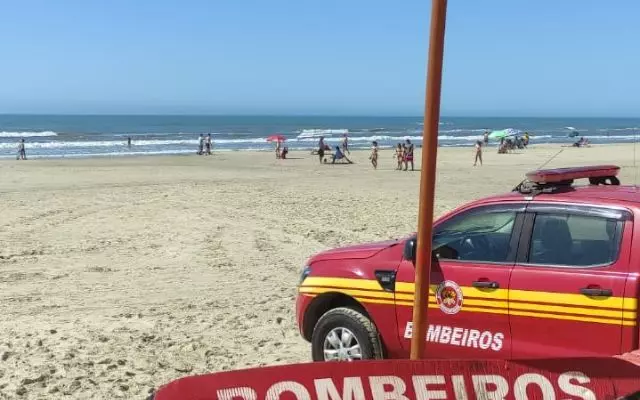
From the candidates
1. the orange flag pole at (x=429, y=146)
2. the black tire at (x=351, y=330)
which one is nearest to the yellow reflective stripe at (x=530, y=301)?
the black tire at (x=351, y=330)

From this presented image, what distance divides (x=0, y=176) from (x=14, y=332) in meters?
23.5

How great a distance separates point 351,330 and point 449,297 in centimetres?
91

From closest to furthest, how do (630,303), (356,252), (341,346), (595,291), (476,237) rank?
(630,303), (595,291), (476,237), (341,346), (356,252)

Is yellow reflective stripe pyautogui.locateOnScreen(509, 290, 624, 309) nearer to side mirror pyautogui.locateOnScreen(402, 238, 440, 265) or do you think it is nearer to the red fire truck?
the red fire truck

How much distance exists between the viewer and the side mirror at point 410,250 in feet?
16.6

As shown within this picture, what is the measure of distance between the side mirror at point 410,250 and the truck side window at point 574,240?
2.65ft

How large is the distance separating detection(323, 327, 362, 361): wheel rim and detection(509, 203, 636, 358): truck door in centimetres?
135

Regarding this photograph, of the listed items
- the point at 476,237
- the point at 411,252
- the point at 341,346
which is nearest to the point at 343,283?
the point at 341,346

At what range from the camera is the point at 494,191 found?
2241cm

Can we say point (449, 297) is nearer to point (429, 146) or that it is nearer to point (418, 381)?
A: point (418, 381)

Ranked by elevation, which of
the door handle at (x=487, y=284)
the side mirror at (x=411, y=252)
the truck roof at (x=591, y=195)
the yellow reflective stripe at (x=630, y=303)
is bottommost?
the door handle at (x=487, y=284)

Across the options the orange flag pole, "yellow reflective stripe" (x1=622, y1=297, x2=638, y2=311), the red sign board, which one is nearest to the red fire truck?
"yellow reflective stripe" (x1=622, y1=297, x2=638, y2=311)

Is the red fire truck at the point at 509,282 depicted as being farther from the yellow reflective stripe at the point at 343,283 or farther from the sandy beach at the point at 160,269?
the sandy beach at the point at 160,269

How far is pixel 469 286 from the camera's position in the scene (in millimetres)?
4836
